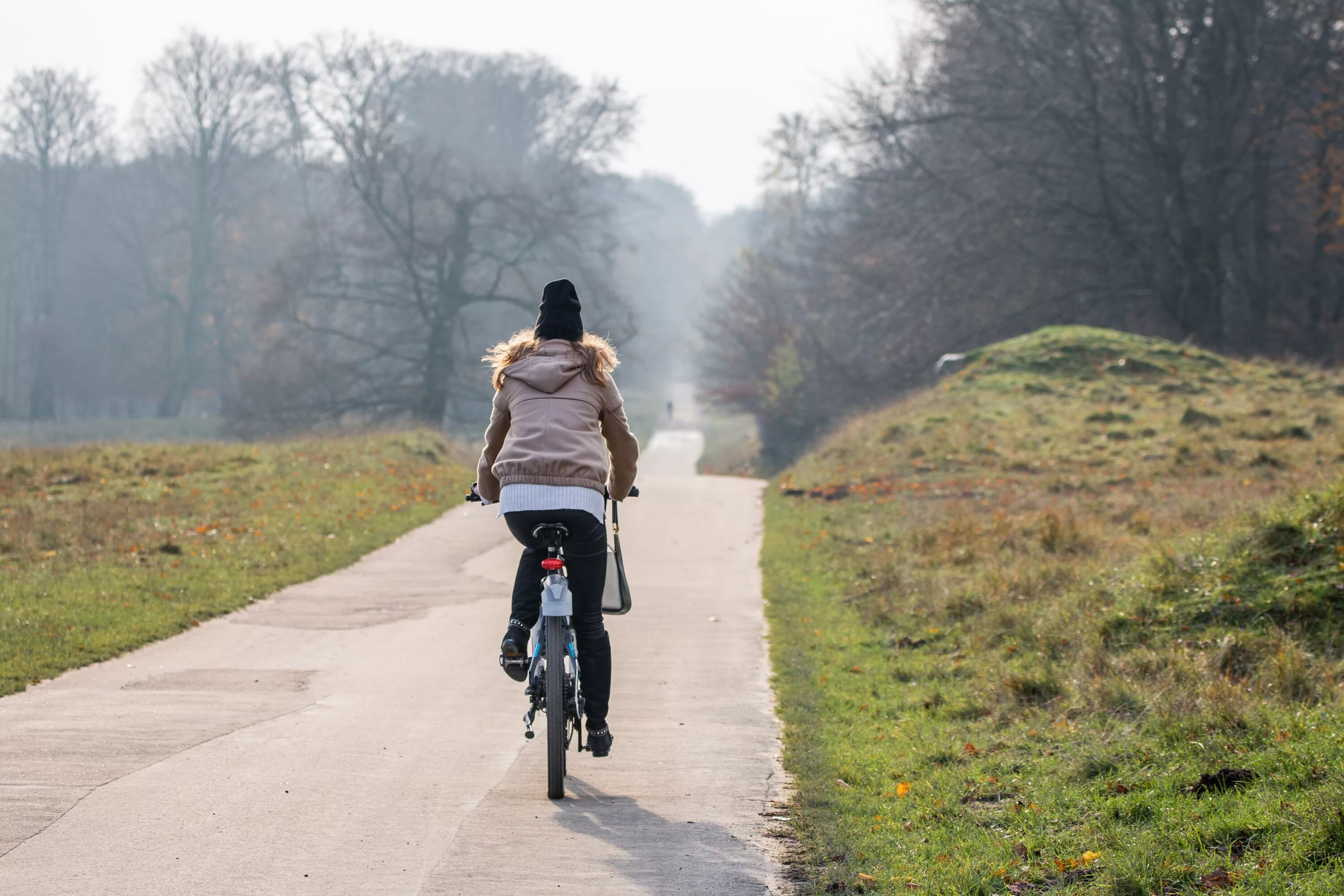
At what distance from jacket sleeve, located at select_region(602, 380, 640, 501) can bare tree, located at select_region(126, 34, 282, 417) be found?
153ft

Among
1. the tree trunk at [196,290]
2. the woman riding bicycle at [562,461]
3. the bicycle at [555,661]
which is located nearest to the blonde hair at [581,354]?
the woman riding bicycle at [562,461]

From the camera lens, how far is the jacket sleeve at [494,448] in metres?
5.66

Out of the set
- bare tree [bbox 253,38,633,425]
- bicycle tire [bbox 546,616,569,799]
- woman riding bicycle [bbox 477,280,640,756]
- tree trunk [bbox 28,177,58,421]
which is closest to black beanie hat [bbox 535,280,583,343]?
woman riding bicycle [bbox 477,280,640,756]

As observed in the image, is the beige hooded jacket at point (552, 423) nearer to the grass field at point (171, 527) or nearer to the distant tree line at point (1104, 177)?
the grass field at point (171, 527)

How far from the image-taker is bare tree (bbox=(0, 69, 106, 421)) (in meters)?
50.9

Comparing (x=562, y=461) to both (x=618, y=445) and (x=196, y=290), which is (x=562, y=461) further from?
(x=196, y=290)

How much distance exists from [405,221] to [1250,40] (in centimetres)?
2573

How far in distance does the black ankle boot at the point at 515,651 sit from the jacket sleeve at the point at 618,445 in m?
0.74

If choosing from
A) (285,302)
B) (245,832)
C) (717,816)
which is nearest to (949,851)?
(717,816)

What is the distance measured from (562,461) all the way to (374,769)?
1711 millimetres

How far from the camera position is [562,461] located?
5379 mm

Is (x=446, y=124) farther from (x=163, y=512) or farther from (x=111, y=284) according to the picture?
(x=163, y=512)

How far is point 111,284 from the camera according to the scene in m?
60.5

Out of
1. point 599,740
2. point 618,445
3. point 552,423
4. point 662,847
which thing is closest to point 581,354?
point 552,423
